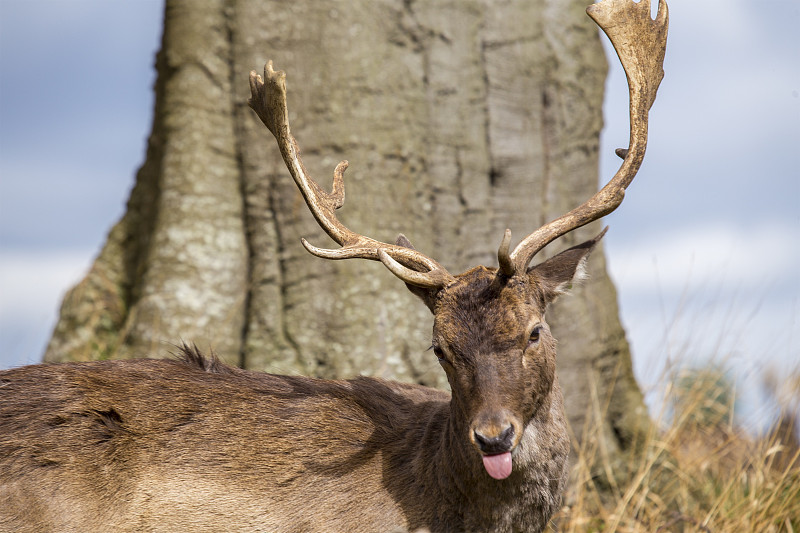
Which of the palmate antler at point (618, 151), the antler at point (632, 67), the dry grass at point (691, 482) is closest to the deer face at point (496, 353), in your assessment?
the palmate antler at point (618, 151)

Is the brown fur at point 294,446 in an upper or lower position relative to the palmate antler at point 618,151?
lower

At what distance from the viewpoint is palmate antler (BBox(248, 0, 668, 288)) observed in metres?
4.57

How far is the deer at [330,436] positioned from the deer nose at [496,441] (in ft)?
0.04

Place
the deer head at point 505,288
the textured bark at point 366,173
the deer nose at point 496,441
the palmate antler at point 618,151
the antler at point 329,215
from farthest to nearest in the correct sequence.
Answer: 1. the textured bark at point 366,173
2. the palmate antler at point 618,151
3. the antler at point 329,215
4. the deer head at point 505,288
5. the deer nose at point 496,441

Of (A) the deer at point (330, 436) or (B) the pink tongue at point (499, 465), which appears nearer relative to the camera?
(B) the pink tongue at point (499, 465)

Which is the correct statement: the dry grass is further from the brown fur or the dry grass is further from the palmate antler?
the palmate antler

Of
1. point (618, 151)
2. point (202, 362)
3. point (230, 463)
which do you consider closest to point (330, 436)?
point (230, 463)

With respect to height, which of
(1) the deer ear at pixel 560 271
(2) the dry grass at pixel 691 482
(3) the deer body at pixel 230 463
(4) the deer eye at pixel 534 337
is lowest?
(2) the dry grass at pixel 691 482

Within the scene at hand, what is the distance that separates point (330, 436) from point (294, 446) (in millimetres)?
200

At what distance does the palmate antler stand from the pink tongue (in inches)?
42.9

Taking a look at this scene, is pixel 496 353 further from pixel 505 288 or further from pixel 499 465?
pixel 499 465

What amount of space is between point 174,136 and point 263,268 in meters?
1.45

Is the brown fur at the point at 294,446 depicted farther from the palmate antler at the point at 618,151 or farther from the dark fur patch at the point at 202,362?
the palmate antler at the point at 618,151

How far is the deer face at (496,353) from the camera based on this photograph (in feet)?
12.5
